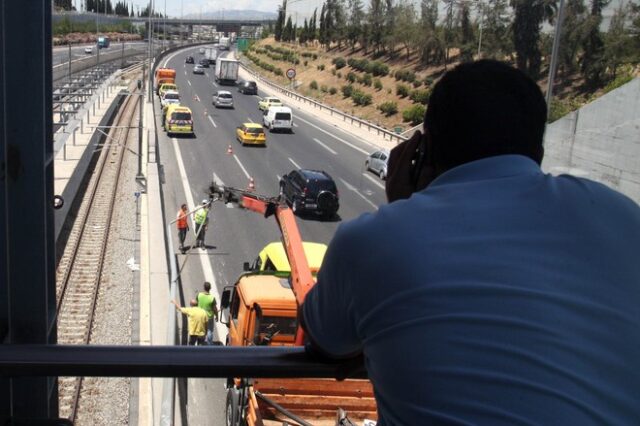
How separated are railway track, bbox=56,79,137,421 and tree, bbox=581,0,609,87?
19.8 feet

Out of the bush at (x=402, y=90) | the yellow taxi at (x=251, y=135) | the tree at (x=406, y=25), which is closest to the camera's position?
the tree at (x=406, y=25)

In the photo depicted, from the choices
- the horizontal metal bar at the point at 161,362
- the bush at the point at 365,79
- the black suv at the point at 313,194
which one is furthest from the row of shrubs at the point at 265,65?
the horizontal metal bar at the point at 161,362

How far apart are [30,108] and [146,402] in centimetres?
744

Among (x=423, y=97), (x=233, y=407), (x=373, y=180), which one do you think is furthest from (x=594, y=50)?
(x=373, y=180)

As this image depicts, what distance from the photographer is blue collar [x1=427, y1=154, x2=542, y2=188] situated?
123cm

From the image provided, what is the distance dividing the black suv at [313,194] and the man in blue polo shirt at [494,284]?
18.5 meters

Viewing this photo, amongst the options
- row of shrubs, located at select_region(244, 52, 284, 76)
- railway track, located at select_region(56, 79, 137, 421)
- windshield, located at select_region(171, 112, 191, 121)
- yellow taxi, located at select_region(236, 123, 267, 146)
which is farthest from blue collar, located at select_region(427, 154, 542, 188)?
row of shrubs, located at select_region(244, 52, 284, 76)

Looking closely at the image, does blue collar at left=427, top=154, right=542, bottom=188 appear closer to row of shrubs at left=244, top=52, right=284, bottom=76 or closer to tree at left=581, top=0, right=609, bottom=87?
tree at left=581, top=0, right=609, bottom=87

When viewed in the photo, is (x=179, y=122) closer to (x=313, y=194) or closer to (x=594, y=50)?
(x=313, y=194)

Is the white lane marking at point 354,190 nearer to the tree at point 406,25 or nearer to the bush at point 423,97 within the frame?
the tree at point 406,25

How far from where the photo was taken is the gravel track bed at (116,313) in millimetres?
9055

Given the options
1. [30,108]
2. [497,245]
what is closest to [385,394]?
[497,245]

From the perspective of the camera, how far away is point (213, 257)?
1579 cm

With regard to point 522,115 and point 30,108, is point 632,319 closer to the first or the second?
point 522,115
